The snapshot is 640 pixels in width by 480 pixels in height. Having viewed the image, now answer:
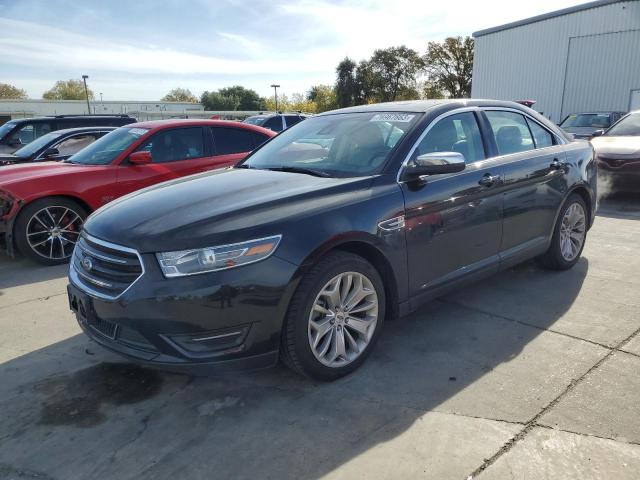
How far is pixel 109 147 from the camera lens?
640cm

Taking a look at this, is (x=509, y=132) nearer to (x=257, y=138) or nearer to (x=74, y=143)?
(x=257, y=138)

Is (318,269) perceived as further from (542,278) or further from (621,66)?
(621,66)

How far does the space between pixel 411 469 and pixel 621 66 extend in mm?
24951

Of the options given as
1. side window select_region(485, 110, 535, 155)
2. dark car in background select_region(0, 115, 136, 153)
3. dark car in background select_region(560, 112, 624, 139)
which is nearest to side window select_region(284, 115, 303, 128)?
dark car in background select_region(0, 115, 136, 153)

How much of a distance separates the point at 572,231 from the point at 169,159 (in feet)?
15.7

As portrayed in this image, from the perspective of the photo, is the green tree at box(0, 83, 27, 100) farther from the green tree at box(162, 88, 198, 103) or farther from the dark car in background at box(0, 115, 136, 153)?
the dark car in background at box(0, 115, 136, 153)

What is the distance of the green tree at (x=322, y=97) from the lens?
6918cm

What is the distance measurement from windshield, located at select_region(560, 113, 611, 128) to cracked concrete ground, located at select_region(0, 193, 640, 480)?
38.5 ft

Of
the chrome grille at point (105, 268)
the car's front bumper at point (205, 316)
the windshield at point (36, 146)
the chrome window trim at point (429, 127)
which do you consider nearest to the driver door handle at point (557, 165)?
the chrome window trim at point (429, 127)

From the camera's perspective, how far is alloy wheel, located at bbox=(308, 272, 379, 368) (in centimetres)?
287

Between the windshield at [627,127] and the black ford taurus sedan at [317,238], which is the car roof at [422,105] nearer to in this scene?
the black ford taurus sedan at [317,238]

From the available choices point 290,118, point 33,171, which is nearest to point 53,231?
point 33,171

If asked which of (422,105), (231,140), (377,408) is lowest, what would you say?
(377,408)

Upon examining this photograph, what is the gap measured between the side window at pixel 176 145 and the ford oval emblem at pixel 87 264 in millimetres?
3539
